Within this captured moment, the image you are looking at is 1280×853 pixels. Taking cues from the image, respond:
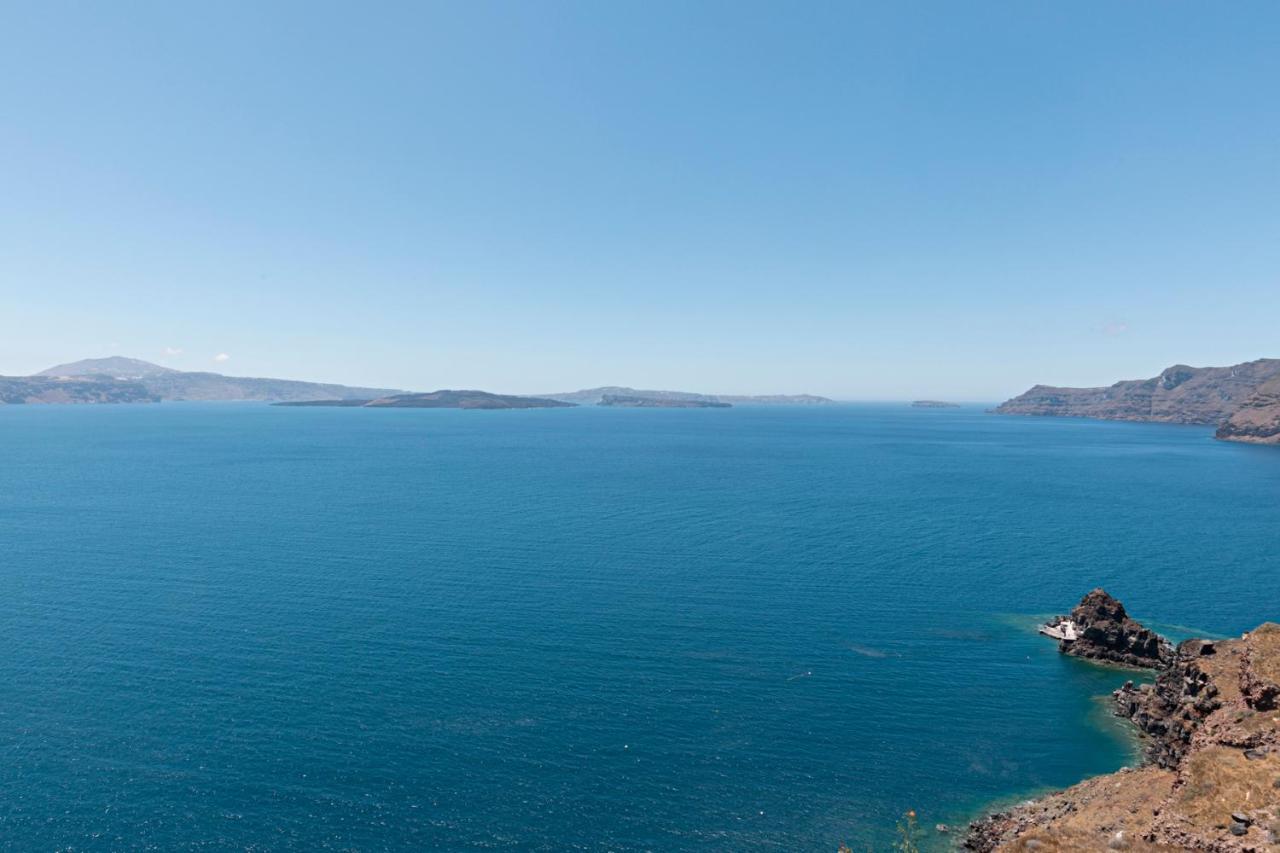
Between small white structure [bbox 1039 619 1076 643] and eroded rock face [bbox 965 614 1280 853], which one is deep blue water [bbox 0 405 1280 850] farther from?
eroded rock face [bbox 965 614 1280 853]

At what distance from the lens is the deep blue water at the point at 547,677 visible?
55031mm

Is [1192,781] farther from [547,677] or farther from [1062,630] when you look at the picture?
[547,677]

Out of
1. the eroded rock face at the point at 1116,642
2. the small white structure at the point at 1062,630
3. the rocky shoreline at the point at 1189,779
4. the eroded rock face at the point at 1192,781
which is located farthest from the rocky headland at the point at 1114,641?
the eroded rock face at the point at 1192,781

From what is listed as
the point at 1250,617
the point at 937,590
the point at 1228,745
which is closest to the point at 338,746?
the point at 1228,745

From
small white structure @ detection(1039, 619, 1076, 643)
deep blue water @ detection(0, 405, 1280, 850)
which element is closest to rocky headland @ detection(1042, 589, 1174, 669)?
small white structure @ detection(1039, 619, 1076, 643)

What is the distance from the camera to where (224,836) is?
168 feet

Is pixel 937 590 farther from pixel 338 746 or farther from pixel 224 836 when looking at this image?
pixel 224 836

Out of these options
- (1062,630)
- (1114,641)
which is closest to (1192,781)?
(1114,641)

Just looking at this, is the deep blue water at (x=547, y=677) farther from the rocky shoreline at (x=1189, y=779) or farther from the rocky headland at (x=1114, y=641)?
the rocky shoreline at (x=1189, y=779)

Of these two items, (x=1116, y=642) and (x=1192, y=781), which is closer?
(x=1192, y=781)

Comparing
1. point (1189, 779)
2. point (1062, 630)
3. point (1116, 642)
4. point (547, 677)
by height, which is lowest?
point (547, 677)

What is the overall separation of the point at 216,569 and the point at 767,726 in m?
98.7

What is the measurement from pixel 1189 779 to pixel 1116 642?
43.4 m

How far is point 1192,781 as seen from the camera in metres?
50.4
